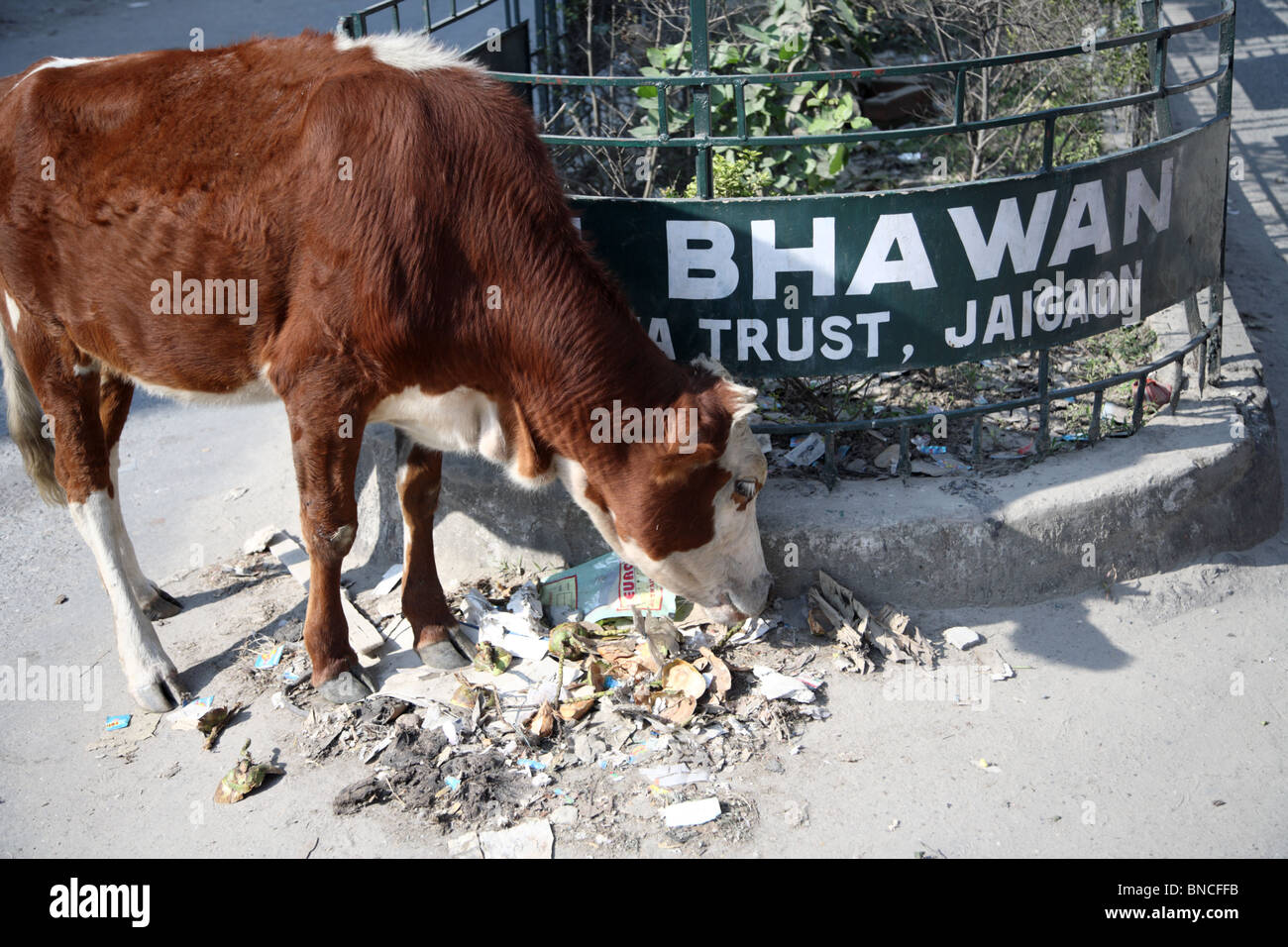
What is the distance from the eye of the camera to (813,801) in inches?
149

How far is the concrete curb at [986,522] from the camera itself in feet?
15.1

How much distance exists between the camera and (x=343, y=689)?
4316 mm

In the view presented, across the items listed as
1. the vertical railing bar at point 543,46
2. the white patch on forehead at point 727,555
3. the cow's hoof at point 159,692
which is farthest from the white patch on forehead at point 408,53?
the vertical railing bar at point 543,46

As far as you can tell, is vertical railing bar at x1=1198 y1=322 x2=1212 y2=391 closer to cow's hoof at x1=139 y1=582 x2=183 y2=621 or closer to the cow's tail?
cow's hoof at x1=139 y1=582 x2=183 y2=621

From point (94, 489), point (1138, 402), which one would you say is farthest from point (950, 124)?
point (94, 489)

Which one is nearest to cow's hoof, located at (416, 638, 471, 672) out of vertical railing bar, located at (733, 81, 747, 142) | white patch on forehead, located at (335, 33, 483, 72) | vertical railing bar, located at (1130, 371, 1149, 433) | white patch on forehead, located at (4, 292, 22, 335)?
white patch on forehead, located at (4, 292, 22, 335)

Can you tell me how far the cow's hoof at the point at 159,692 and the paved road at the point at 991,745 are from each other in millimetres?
200

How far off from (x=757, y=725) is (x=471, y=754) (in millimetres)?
1018

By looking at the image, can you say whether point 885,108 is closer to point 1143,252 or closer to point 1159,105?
point 1159,105

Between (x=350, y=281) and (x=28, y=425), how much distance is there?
6.33ft

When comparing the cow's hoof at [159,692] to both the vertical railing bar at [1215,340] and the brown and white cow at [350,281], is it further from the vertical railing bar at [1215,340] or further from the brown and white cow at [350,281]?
the vertical railing bar at [1215,340]

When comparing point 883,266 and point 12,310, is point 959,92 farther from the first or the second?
point 12,310

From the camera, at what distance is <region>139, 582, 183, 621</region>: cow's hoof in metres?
4.98
